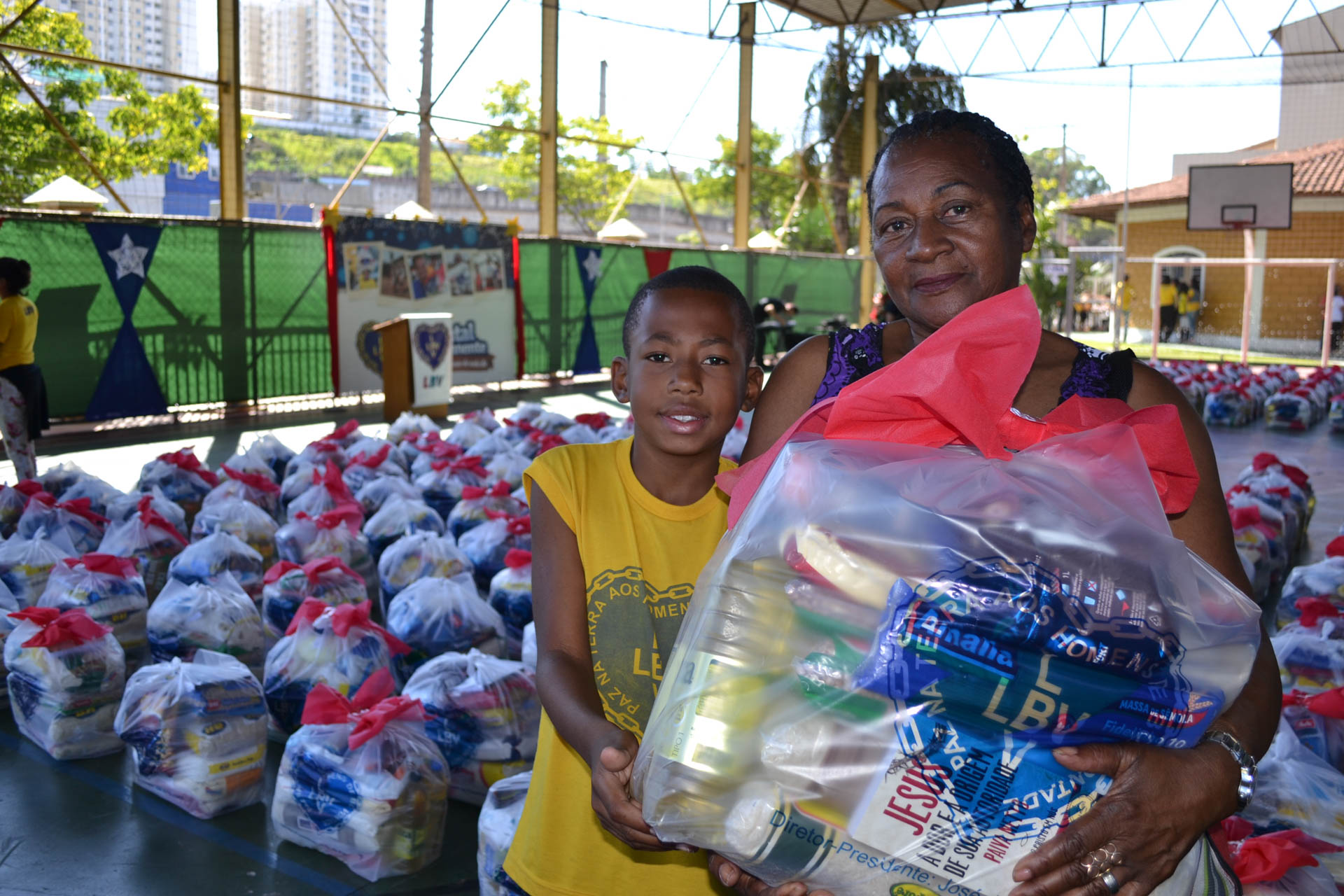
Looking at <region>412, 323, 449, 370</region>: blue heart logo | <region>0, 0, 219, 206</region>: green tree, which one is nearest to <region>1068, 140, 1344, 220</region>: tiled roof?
<region>412, 323, 449, 370</region>: blue heart logo

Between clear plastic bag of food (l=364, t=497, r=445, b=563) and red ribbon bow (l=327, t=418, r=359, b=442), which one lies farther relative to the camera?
red ribbon bow (l=327, t=418, r=359, b=442)

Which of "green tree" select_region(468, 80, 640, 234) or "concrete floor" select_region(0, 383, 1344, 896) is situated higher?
"green tree" select_region(468, 80, 640, 234)

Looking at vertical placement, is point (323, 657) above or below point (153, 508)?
below

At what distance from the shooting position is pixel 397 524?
480 cm

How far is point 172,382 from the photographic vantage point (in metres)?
10.2

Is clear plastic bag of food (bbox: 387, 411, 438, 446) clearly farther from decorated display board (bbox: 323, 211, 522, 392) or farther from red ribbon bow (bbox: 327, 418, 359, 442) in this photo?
decorated display board (bbox: 323, 211, 522, 392)

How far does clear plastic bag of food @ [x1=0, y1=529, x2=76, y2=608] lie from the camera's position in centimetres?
404

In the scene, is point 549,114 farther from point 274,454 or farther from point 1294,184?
point 1294,184

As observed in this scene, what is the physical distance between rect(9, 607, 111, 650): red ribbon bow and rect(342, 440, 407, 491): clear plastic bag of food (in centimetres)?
220

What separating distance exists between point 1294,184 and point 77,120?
25.2 meters

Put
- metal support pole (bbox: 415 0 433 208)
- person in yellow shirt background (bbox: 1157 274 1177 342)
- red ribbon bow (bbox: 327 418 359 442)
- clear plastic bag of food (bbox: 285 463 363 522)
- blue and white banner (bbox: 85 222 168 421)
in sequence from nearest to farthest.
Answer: clear plastic bag of food (bbox: 285 463 363 522) → red ribbon bow (bbox: 327 418 359 442) → blue and white banner (bbox: 85 222 168 421) → metal support pole (bbox: 415 0 433 208) → person in yellow shirt background (bbox: 1157 274 1177 342)

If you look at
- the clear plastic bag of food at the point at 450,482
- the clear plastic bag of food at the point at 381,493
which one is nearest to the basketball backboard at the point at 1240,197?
the clear plastic bag of food at the point at 450,482

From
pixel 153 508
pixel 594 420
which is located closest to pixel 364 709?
pixel 153 508

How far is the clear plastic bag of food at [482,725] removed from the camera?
2.96m
